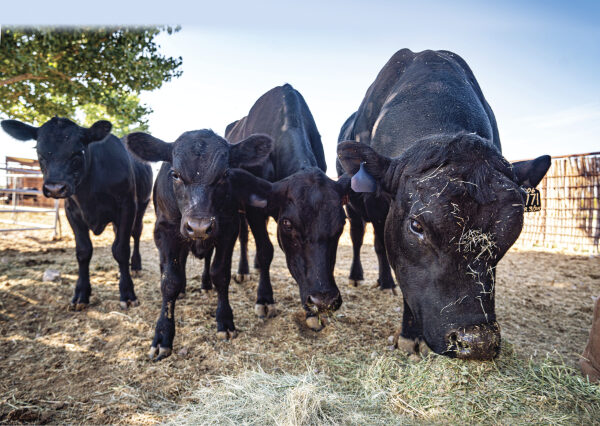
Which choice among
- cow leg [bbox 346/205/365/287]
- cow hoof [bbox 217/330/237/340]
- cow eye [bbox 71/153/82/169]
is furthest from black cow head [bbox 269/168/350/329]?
cow eye [bbox 71/153/82/169]

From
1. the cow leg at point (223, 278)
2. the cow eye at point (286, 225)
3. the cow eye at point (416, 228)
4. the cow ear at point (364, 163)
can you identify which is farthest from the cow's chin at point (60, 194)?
the cow eye at point (416, 228)

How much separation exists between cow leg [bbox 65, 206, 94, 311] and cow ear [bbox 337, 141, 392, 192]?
12.2 feet

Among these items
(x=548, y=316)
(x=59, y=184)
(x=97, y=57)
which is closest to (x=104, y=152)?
(x=59, y=184)

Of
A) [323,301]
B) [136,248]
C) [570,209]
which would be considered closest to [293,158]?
[323,301]

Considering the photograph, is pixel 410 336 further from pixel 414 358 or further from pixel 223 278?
pixel 223 278

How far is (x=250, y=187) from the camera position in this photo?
370 cm

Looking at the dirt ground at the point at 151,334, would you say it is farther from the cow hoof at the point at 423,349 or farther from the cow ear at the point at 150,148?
the cow ear at the point at 150,148

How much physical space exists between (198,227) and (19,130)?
3478 mm

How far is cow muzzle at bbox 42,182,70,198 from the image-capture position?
4.16 meters

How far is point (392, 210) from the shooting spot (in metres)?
2.87

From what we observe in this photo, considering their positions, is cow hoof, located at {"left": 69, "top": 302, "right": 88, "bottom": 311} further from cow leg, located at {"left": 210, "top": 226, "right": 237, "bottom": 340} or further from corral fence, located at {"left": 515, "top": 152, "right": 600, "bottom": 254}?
corral fence, located at {"left": 515, "top": 152, "right": 600, "bottom": 254}

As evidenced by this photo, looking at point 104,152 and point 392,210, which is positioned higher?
point 104,152

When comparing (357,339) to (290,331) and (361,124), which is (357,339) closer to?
(290,331)

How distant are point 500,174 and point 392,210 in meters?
0.82
